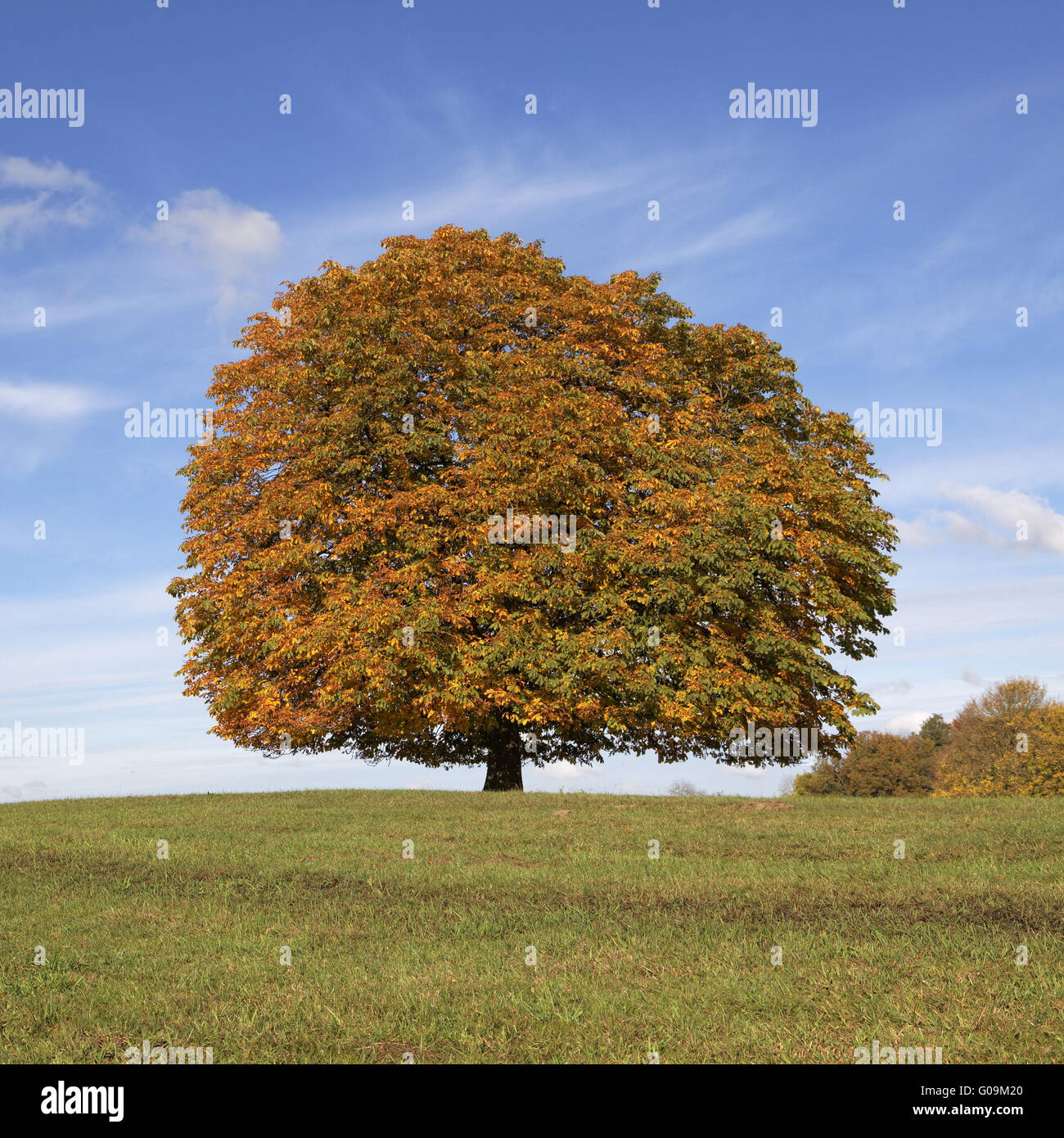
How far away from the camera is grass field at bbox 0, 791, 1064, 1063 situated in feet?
23.5

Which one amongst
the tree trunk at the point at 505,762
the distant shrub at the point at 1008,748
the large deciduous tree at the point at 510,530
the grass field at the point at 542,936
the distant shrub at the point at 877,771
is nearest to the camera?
the grass field at the point at 542,936

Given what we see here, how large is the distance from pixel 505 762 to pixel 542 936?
52.1 feet

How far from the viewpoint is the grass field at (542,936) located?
7.17 metres

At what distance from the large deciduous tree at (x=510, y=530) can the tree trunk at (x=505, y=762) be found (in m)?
0.07

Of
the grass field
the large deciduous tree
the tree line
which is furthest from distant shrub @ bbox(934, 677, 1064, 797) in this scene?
the grass field

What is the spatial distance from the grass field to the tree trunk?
662 cm

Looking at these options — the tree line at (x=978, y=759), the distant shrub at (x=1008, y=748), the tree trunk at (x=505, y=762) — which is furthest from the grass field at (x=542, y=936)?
the distant shrub at (x=1008, y=748)

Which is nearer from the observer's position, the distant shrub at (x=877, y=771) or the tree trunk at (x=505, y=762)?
the tree trunk at (x=505, y=762)

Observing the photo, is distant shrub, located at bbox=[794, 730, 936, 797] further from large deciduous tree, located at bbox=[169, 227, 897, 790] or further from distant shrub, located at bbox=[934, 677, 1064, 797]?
large deciduous tree, located at bbox=[169, 227, 897, 790]

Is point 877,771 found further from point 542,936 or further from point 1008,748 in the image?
point 542,936

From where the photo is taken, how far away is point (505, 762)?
26.0 m

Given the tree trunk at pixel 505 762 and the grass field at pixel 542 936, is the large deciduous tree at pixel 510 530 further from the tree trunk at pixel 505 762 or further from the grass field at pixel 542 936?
the grass field at pixel 542 936
